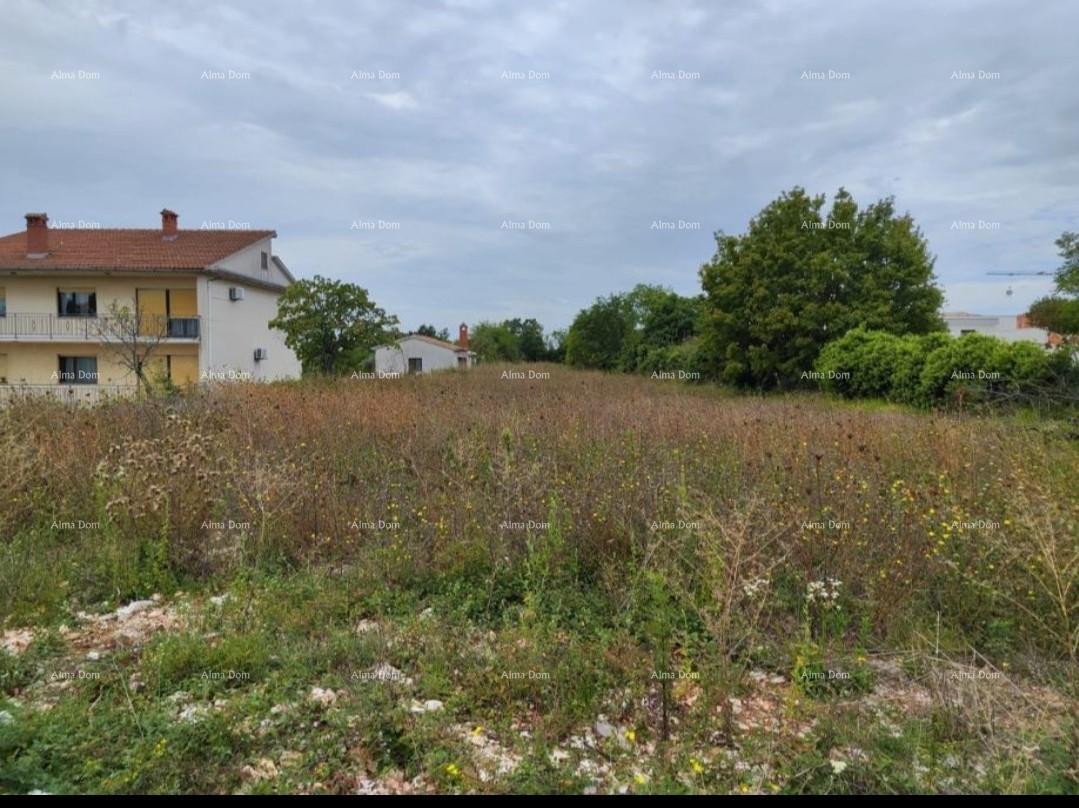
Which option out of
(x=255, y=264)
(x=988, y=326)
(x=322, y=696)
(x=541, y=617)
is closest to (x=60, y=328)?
(x=255, y=264)

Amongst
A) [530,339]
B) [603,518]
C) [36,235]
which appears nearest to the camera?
[603,518]

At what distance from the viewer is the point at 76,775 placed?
230 cm

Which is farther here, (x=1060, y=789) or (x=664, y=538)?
(x=664, y=538)

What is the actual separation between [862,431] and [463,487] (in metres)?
5.53

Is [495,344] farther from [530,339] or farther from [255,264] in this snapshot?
[255,264]

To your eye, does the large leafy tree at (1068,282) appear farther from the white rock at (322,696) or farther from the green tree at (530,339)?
the green tree at (530,339)

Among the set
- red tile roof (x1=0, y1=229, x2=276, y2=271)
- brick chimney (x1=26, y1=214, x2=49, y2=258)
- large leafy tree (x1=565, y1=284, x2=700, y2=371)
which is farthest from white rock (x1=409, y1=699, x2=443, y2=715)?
brick chimney (x1=26, y1=214, x2=49, y2=258)

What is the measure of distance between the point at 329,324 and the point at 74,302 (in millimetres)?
13115

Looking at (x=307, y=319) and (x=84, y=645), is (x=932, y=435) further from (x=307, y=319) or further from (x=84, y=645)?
(x=307, y=319)

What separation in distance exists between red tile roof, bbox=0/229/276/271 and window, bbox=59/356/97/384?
369 centimetres

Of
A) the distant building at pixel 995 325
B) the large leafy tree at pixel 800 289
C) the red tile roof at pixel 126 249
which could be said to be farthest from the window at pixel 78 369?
the distant building at pixel 995 325

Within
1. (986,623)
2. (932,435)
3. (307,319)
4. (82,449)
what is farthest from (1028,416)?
(307,319)

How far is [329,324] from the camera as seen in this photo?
1769 cm

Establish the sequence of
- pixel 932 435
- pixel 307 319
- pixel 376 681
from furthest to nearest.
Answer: pixel 307 319 → pixel 932 435 → pixel 376 681
